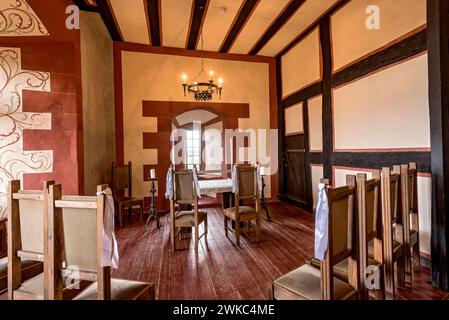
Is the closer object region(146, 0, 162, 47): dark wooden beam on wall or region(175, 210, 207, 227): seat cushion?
region(175, 210, 207, 227): seat cushion

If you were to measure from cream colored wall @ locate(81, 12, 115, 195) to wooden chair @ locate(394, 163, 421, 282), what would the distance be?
3673mm

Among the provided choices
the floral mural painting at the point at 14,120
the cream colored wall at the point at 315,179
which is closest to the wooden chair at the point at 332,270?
the floral mural painting at the point at 14,120

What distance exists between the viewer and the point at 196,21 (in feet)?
14.1

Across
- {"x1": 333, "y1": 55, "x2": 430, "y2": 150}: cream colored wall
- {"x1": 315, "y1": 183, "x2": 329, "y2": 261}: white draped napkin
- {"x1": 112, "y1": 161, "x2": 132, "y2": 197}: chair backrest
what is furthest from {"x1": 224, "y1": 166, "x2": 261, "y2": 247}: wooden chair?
{"x1": 112, "y1": 161, "x2": 132, "y2": 197}: chair backrest

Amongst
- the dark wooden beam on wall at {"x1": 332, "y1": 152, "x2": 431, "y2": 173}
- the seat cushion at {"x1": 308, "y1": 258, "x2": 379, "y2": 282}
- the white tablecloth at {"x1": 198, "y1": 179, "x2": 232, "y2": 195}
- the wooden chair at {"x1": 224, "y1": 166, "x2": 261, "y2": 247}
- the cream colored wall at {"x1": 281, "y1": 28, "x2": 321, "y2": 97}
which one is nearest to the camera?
the seat cushion at {"x1": 308, "y1": 258, "x2": 379, "y2": 282}

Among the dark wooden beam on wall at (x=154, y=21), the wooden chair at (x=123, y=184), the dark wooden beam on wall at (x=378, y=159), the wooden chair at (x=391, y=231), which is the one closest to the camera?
the wooden chair at (x=391, y=231)

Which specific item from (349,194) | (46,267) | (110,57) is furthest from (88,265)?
(110,57)

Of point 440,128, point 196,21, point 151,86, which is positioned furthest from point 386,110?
point 151,86

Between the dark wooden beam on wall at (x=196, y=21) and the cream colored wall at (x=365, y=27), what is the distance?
7.11 ft

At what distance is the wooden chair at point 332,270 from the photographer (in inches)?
51.6

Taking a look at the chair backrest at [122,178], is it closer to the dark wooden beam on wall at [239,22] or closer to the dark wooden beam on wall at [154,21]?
the dark wooden beam on wall at [154,21]

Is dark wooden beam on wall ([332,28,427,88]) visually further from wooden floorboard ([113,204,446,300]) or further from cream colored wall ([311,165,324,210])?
wooden floorboard ([113,204,446,300])

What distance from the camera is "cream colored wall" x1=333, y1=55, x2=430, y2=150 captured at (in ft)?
8.63

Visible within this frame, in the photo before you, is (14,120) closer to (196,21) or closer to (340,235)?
(196,21)
